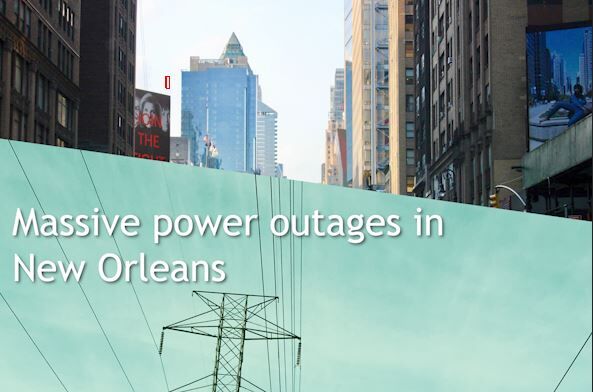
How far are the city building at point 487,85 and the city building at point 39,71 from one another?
32.8 meters

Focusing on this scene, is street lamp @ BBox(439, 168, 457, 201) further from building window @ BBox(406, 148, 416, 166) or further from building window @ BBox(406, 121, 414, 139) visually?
building window @ BBox(406, 121, 414, 139)

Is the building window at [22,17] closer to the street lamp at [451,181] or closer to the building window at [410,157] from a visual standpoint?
the street lamp at [451,181]

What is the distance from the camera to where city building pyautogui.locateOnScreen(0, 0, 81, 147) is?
65938 millimetres

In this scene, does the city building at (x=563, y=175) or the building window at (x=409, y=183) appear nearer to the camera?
the city building at (x=563, y=175)

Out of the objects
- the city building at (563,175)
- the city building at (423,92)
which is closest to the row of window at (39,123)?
the city building at (563,175)

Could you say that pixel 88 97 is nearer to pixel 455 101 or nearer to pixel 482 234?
pixel 455 101

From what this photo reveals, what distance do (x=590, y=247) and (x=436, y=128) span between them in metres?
85.0

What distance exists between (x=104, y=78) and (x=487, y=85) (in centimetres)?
5595

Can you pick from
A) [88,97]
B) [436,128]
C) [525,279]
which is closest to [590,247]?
[525,279]

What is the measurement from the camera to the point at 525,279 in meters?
18.5

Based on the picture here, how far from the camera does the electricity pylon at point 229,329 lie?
18.5 meters

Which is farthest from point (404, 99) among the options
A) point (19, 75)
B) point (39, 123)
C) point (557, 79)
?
point (19, 75)

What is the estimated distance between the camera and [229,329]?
20.3 m
